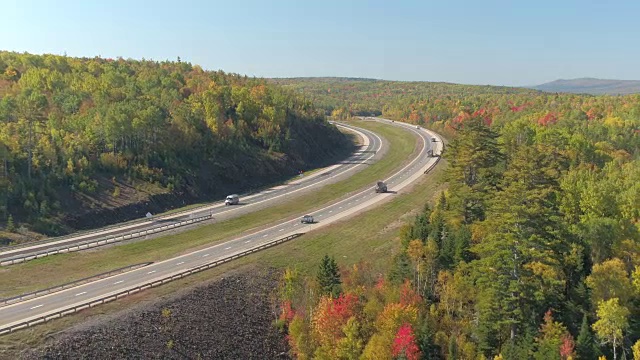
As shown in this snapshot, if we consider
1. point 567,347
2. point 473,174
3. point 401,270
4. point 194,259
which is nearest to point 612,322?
point 567,347

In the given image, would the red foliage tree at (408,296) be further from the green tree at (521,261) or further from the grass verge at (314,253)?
the grass verge at (314,253)

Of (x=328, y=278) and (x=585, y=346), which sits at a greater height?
(x=328, y=278)

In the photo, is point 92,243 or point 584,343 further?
point 92,243

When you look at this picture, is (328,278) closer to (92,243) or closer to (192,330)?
(192,330)

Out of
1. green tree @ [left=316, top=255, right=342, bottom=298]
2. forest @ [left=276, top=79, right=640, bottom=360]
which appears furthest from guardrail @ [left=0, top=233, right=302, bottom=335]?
green tree @ [left=316, top=255, right=342, bottom=298]

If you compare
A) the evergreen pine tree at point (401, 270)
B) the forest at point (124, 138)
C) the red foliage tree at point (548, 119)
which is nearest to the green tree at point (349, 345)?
the evergreen pine tree at point (401, 270)
